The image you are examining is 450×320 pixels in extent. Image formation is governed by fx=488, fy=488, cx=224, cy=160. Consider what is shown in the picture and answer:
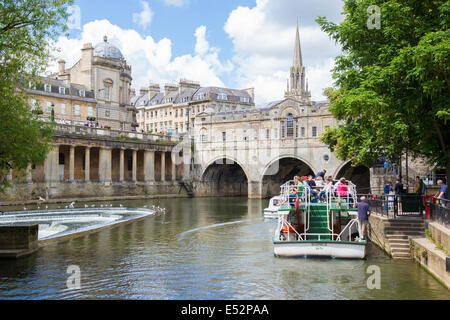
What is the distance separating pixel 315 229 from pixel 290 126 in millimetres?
40696

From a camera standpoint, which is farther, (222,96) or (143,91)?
(143,91)

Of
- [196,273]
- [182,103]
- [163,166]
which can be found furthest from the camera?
[182,103]

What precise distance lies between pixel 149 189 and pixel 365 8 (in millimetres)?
45710

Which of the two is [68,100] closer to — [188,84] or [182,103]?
[182,103]

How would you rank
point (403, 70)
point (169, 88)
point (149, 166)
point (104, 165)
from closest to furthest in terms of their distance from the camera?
point (403, 70) → point (104, 165) → point (149, 166) → point (169, 88)

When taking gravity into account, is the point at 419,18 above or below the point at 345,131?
above

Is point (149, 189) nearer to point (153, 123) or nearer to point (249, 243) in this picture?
point (249, 243)

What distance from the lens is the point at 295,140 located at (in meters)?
60.2

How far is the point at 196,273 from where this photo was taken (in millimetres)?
17328

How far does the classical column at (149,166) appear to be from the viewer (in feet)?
209

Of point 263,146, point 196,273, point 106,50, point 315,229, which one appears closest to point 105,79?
point 106,50

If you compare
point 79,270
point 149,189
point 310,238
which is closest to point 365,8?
point 310,238

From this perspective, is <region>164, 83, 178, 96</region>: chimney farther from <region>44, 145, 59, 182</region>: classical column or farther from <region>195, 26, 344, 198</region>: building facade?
<region>44, 145, 59, 182</region>: classical column

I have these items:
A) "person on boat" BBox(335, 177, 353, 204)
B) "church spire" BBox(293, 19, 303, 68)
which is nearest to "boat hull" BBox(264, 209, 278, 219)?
"person on boat" BBox(335, 177, 353, 204)
